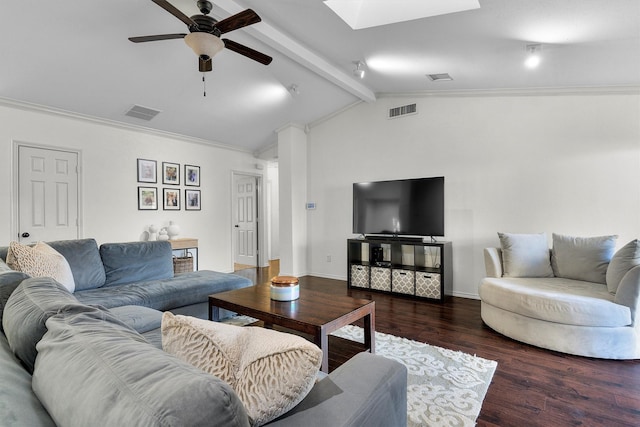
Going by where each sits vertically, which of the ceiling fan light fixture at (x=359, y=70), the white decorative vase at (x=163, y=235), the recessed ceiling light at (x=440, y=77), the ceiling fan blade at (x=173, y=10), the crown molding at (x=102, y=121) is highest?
the ceiling fan light fixture at (x=359, y=70)

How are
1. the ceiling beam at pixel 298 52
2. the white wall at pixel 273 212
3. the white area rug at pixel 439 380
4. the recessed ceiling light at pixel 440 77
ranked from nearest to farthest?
the white area rug at pixel 439 380
the ceiling beam at pixel 298 52
the recessed ceiling light at pixel 440 77
the white wall at pixel 273 212

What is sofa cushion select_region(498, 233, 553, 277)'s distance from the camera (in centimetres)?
342

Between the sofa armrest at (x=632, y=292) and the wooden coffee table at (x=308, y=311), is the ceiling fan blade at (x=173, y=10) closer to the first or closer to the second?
the wooden coffee table at (x=308, y=311)

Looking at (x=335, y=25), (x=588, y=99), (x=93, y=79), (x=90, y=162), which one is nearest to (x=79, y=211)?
(x=90, y=162)

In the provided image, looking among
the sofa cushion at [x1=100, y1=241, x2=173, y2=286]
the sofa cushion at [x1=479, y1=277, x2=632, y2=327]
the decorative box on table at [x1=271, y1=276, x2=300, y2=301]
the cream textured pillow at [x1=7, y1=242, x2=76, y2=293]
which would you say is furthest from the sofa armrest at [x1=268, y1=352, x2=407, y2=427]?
the sofa cushion at [x1=100, y1=241, x2=173, y2=286]

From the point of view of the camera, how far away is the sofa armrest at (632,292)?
8.25 ft

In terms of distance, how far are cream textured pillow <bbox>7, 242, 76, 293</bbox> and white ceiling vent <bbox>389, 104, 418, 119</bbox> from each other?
14.7 ft

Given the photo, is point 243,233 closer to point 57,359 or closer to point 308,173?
point 308,173

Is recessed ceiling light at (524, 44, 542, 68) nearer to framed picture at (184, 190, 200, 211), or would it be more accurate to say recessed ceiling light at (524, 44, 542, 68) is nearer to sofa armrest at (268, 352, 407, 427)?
sofa armrest at (268, 352, 407, 427)

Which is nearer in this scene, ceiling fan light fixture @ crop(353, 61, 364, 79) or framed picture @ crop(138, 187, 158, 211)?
ceiling fan light fixture @ crop(353, 61, 364, 79)

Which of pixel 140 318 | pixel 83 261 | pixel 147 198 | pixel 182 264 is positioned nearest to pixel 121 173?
pixel 147 198

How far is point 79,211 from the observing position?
14.5 ft

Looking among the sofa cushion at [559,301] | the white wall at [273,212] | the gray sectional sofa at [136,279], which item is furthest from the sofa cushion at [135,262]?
the white wall at [273,212]

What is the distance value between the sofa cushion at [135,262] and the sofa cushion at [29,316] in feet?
7.18
